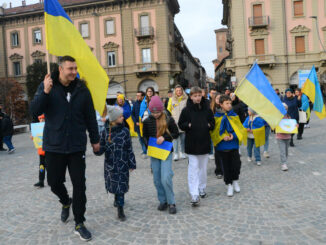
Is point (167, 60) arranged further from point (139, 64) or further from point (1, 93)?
point (1, 93)

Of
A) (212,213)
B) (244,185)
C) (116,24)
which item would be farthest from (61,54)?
(116,24)

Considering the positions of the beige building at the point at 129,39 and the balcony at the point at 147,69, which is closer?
the balcony at the point at 147,69

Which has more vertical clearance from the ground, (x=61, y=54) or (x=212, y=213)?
(x=61, y=54)

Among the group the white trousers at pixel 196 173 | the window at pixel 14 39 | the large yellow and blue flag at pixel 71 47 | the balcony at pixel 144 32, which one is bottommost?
the white trousers at pixel 196 173

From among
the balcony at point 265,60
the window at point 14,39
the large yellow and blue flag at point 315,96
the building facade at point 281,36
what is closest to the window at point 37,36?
the window at point 14,39

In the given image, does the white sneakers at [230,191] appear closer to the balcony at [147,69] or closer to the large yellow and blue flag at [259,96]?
the large yellow and blue flag at [259,96]

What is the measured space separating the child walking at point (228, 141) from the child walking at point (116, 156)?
165 cm

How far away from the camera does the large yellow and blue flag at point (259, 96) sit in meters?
5.27

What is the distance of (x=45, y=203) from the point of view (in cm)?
493

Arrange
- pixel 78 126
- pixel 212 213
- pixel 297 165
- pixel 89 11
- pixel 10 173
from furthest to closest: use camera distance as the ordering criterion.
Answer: pixel 89 11 → pixel 10 173 → pixel 297 165 → pixel 212 213 → pixel 78 126

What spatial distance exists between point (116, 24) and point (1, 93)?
14804mm

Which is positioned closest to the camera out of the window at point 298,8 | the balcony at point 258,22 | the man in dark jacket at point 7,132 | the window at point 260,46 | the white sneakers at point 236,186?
the white sneakers at point 236,186

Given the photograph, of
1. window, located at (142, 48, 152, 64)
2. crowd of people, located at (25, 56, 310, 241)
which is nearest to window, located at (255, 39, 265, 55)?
window, located at (142, 48, 152, 64)

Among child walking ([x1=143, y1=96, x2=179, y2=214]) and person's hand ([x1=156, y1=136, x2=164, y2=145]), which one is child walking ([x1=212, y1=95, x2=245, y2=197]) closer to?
child walking ([x1=143, y1=96, x2=179, y2=214])
